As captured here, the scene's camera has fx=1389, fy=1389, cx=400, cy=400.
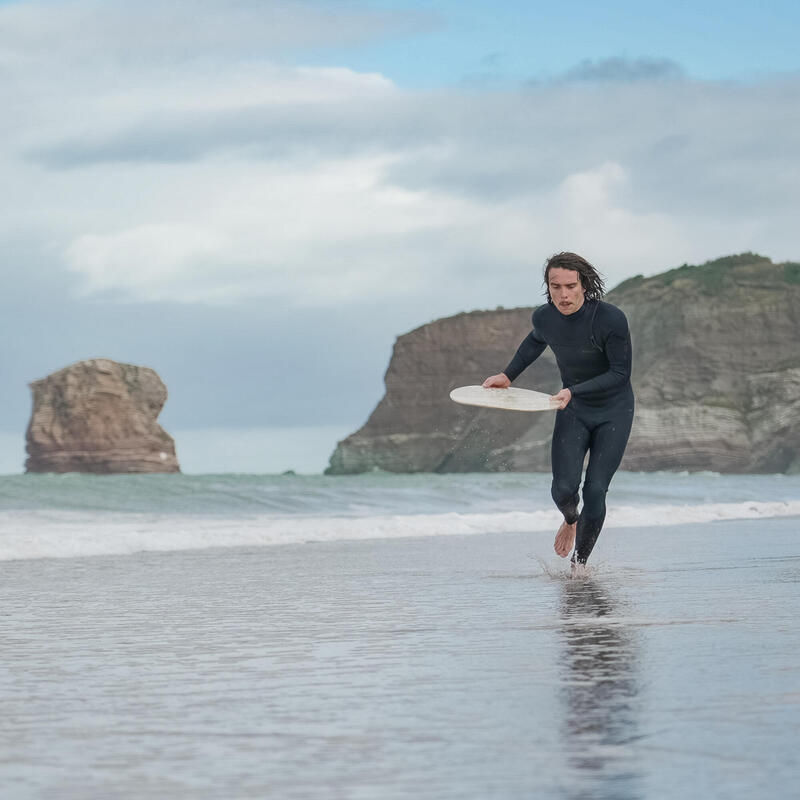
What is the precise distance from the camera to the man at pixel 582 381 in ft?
25.5

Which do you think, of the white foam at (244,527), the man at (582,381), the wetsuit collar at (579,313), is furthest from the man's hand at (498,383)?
the white foam at (244,527)

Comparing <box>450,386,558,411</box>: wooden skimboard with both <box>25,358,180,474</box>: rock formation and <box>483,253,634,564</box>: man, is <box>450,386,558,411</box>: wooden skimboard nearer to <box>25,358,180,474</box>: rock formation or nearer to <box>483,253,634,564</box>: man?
<box>483,253,634,564</box>: man

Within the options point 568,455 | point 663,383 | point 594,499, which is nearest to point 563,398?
point 568,455

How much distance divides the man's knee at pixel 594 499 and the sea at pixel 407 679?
0.37m

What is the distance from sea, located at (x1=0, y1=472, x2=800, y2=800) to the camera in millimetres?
2674

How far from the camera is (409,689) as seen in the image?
12.2ft

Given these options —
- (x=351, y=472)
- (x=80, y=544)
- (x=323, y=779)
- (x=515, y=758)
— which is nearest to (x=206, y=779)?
(x=323, y=779)

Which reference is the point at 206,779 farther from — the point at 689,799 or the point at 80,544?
the point at 80,544

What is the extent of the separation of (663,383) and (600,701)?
81097 mm

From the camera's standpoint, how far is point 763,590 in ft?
21.1

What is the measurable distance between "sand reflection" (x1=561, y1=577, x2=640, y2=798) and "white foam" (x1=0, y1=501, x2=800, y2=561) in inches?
290

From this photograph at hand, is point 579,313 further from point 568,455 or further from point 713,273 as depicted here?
point 713,273

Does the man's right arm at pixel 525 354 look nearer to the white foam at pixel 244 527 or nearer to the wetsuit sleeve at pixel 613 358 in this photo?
the wetsuit sleeve at pixel 613 358

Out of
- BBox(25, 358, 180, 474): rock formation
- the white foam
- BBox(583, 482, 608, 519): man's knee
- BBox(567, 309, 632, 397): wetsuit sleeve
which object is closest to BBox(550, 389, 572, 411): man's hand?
BBox(567, 309, 632, 397): wetsuit sleeve
